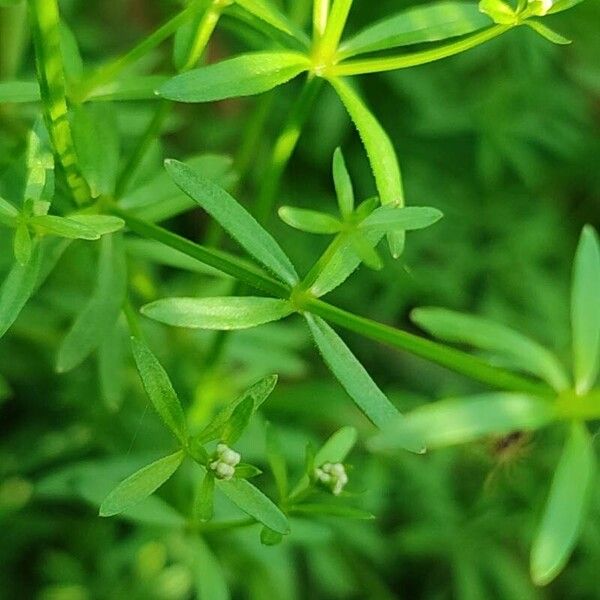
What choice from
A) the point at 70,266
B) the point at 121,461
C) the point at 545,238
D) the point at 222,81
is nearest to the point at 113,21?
the point at 70,266

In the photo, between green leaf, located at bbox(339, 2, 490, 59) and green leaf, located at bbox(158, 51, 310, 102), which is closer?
green leaf, located at bbox(158, 51, 310, 102)

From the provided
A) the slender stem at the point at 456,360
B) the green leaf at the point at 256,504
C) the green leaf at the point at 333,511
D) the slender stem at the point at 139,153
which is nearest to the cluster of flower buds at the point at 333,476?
the green leaf at the point at 333,511

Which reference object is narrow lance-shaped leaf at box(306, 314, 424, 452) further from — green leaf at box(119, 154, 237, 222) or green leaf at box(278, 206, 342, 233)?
green leaf at box(119, 154, 237, 222)

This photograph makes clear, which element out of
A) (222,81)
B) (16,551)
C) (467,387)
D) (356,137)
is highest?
(222,81)

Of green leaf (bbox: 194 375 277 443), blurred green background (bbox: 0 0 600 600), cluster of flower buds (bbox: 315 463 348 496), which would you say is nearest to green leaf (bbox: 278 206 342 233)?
green leaf (bbox: 194 375 277 443)

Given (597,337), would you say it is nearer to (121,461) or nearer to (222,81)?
(222,81)

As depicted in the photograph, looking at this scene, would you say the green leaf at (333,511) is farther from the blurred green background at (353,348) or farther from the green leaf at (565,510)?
the green leaf at (565,510)

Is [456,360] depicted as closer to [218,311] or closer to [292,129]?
[218,311]
